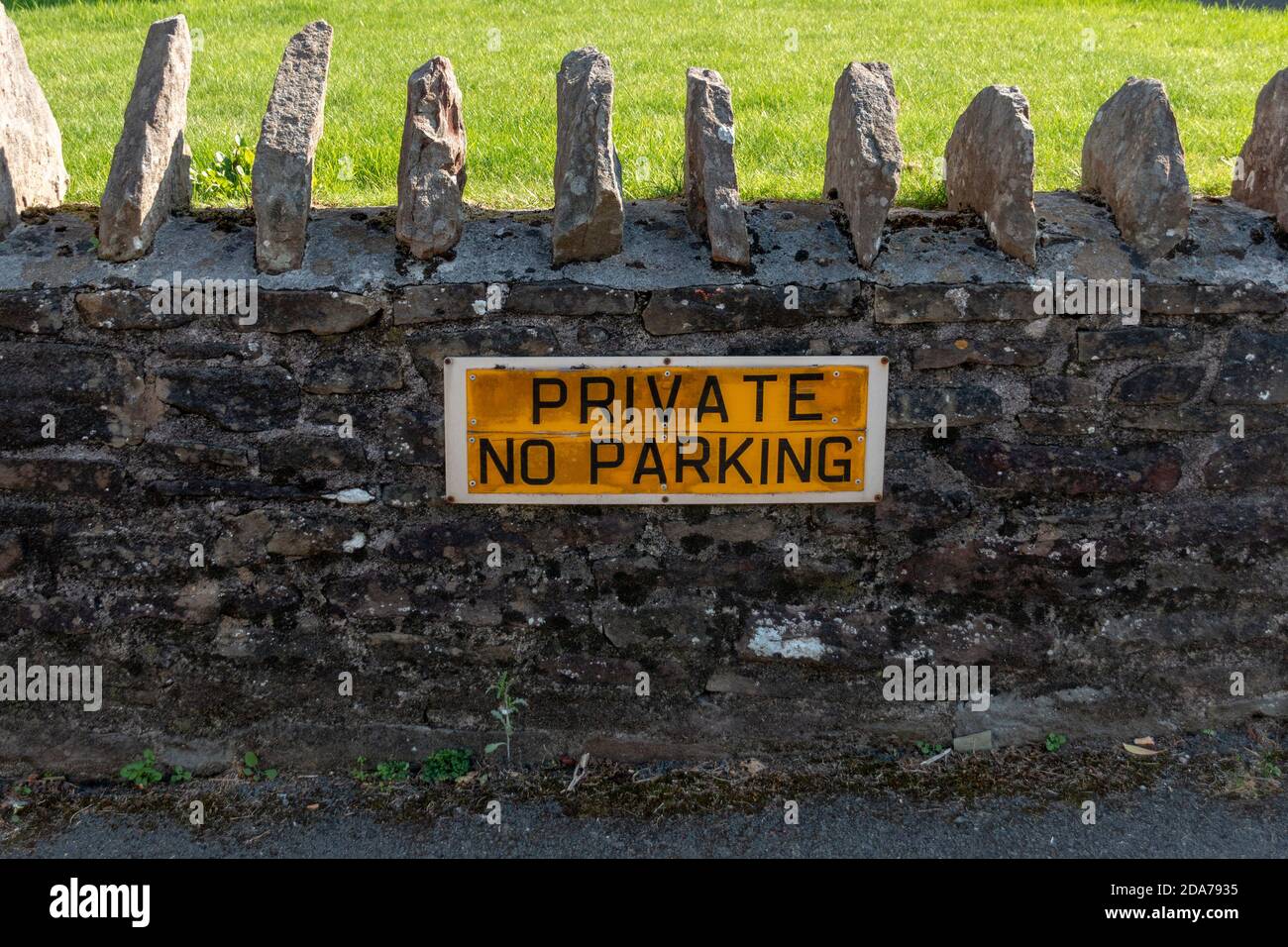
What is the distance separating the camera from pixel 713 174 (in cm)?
294

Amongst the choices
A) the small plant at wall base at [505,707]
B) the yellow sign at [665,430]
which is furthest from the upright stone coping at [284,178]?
the small plant at wall base at [505,707]

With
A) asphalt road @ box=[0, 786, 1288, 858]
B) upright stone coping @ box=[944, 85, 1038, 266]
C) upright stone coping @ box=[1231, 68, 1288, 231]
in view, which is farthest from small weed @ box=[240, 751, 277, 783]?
upright stone coping @ box=[1231, 68, 1288, 231]

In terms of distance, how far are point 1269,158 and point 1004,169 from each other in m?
0.84

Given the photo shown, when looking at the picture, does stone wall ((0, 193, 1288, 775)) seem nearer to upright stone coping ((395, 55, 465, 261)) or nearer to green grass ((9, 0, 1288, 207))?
upright stone coping ((395, 55, 465, 261))

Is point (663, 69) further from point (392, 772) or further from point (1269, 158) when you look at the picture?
point (392, 772)

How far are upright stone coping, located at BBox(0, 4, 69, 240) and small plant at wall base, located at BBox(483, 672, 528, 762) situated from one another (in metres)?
1.82

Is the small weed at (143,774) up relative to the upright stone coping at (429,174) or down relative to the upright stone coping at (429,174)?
down

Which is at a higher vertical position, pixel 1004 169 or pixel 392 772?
pixel 1004 169

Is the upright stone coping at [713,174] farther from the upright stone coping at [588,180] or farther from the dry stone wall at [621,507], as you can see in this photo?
the upright stone coping at [588,180]

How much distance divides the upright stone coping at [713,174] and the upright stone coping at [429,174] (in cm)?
65

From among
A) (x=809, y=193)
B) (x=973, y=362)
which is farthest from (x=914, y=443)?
(x=809, y=193)

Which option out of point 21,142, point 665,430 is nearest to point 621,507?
point 665,430

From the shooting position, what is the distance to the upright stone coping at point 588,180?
287cm

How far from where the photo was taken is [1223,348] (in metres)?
3.01
